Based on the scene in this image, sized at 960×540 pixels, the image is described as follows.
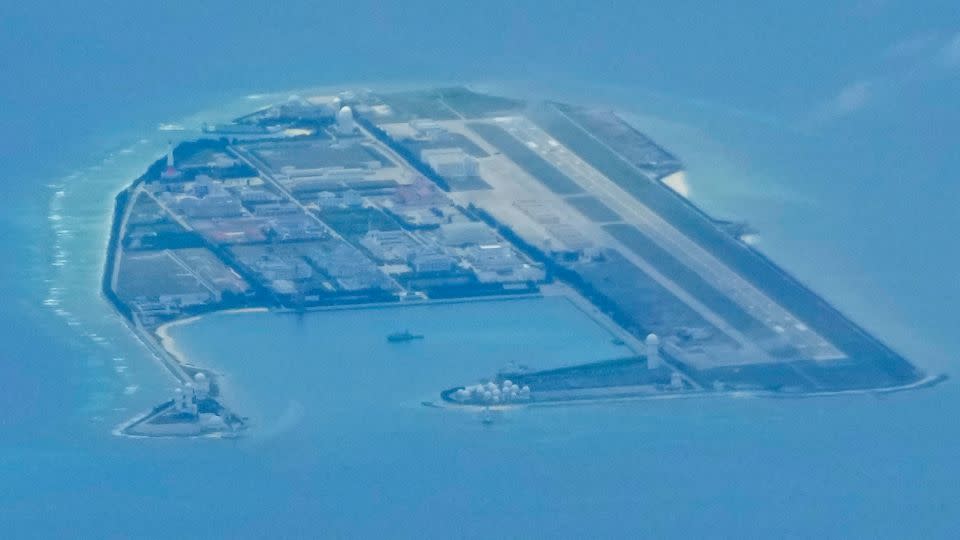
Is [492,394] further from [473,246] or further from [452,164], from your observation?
[452,164]

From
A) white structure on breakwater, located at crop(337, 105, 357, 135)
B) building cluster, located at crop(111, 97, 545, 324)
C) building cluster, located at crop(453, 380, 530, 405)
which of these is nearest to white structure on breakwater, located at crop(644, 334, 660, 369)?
building cluster, located at crop(453, 380, 530, 405)

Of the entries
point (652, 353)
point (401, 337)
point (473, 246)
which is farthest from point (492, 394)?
point (473, 246)

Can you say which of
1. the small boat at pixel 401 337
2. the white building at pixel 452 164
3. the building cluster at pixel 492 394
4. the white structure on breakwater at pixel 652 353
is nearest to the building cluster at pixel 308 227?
the white building at pixel 452 164

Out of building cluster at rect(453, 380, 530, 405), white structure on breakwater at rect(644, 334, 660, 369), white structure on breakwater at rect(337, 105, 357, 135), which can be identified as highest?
white structure on breakwater at rect(337, 105, 357, 135)

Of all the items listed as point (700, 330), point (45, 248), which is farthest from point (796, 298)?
point (45, 248)

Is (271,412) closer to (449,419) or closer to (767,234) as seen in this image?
(449,419)

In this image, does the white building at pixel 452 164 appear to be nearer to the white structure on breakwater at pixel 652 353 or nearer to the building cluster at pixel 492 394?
the white structure on breakwater at pixel 652 353

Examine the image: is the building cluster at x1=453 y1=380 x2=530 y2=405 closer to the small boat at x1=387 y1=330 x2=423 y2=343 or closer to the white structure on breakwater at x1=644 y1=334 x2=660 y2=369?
the white structure on breakwater at x1=644 y1=334 x2=660 y2=369
